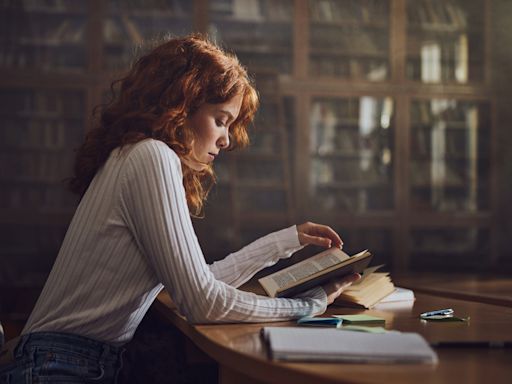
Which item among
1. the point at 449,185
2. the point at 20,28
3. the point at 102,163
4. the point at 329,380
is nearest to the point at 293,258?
the point at 449,185

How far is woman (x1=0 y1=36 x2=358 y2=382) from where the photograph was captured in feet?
4.83

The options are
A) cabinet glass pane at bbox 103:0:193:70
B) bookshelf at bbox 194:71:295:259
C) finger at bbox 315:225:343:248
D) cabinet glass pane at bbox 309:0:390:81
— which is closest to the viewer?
finger at bbox 315:225:343:248

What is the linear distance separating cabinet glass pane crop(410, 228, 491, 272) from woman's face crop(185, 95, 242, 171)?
3.68 meters

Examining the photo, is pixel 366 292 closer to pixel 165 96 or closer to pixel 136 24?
pixel 165 96

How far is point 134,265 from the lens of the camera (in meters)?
1.55

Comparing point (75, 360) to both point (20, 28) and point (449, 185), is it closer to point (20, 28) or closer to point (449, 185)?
point (20, 28)

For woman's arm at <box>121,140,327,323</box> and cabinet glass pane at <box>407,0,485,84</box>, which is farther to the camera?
cabinet glass pane at <box>407,0,485,84</box>

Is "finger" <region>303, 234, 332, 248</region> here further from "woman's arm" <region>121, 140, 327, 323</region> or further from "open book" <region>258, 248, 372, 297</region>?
"woman's arm" <region>121, 140, 327, 323</region>

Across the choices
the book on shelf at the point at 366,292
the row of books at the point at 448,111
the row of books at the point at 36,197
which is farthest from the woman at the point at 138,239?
the row of books at the point at 448,111

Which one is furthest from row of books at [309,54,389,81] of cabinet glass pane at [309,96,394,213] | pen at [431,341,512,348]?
pen at [431,341,512,348]

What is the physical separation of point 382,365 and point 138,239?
0.64 meters

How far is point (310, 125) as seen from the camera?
5195 mm

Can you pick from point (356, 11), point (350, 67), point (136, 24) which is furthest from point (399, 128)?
point (136, 24)

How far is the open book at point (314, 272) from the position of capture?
1641 mm
